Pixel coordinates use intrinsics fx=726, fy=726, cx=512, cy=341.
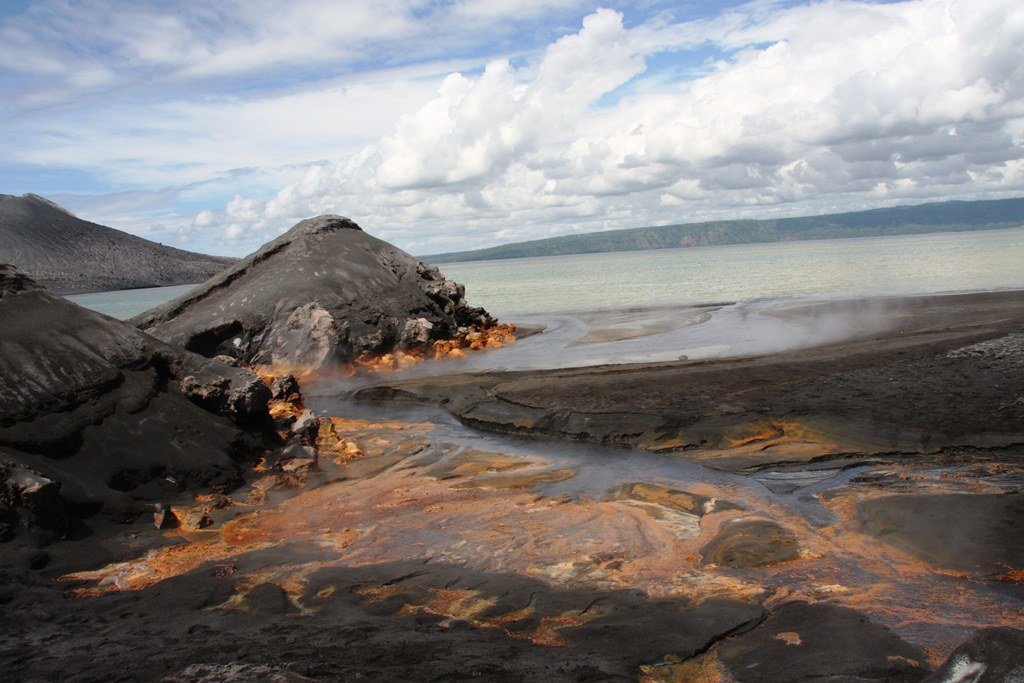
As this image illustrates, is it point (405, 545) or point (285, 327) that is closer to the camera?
point (405, 545)

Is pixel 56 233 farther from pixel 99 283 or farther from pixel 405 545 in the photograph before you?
pixel 405 545

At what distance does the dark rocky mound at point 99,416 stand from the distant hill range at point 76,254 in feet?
301

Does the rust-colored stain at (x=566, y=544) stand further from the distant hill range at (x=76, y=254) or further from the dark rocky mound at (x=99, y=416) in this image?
the distant hill range at (x=76, y=254)

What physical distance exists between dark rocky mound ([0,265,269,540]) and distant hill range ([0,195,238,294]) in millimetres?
91653

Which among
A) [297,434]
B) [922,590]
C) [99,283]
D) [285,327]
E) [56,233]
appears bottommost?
[922,590]

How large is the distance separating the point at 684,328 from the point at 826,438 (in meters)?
11.8

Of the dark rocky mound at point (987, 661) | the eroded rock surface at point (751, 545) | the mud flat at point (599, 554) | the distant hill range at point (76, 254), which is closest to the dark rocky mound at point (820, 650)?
the mud flat at point (599, 554)

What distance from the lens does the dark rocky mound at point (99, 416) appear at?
6.81 metres

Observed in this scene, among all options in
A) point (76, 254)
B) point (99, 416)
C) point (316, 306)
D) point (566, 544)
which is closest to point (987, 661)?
point (566, 544)

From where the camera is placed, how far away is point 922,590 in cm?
492

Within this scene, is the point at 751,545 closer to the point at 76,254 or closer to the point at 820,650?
the point at 820,650

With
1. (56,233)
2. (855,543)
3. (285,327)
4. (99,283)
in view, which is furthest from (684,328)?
(56,233)

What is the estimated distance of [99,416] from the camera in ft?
26.6

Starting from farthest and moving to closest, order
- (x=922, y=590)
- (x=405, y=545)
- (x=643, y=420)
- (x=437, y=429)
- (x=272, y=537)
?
(x=437, y=429), (x=643, y=420), (x=272, y=537), (x=405, y=545), (x=922, y=590)
